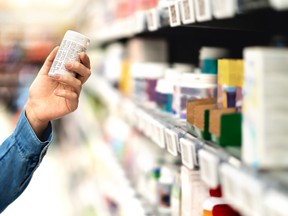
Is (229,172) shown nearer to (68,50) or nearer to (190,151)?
(190,151)

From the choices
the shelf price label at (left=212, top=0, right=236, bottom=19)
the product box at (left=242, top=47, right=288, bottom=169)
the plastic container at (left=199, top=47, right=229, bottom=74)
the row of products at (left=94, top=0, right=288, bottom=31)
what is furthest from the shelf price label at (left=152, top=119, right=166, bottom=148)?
the product box at (left=242, top=47, right=288, bottom=169)

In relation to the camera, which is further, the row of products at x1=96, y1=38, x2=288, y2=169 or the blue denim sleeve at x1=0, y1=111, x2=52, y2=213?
the blue denim sleeve at x1=0, y1=111, x2=52, y2=213

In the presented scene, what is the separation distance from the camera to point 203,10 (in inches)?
49.0

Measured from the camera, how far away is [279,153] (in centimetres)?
95

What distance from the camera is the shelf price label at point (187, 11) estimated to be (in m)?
1.37

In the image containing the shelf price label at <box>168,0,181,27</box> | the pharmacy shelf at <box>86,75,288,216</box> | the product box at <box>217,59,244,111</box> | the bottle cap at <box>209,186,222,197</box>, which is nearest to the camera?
the pharmacy shelf at <box>86,75,288,216</box>

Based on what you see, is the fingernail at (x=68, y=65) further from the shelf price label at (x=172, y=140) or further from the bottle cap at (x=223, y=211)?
the bottle cap at (x=223, y=211)

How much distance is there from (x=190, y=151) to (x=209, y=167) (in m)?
0.20

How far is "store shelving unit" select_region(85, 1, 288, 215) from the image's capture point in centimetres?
89

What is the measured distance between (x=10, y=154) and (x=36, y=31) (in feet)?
27.4

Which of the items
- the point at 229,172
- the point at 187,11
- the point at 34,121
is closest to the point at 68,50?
the point at 34,121

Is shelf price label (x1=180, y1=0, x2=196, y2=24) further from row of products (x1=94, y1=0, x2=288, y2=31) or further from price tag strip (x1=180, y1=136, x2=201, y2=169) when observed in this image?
price tag strip (x1=180, y1=136, x2=201, y2=169)

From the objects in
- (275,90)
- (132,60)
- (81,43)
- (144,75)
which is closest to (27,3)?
(132,60)

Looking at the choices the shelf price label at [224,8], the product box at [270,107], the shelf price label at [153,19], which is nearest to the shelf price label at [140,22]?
the shelf price label at [153,19]
